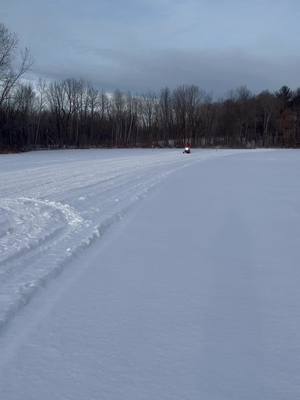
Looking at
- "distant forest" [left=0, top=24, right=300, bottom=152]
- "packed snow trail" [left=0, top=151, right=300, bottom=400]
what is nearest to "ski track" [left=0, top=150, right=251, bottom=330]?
"packed snow trail" [left=0, top=151, right=300, bottom=400]

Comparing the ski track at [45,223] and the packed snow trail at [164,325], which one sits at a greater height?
the ski track at [45,223]

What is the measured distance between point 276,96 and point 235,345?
109 metres

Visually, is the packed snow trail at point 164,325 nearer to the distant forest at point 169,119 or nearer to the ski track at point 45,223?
the ski track at point 45,223

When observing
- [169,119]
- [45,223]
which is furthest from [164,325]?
[169,119]

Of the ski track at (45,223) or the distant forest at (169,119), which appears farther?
the distant forest at (169,119)

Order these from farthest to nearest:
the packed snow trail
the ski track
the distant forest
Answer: the distant forest, the ski track, the packed snow trail

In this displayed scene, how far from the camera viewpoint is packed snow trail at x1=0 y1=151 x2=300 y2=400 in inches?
120

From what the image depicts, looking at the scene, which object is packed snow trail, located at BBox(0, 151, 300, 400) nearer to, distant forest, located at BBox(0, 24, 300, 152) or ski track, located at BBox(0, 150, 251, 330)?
ski track, located at BBox(0, 150, 251, 330)

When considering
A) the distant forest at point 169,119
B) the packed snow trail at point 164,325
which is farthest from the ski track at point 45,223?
the distant forest at point 169,119

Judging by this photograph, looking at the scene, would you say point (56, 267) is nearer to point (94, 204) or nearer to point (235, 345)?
point (235, 345)

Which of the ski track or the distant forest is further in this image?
the distant forest

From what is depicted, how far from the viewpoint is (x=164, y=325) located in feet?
13.0

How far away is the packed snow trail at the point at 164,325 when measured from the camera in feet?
10.0

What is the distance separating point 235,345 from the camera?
3602mm
